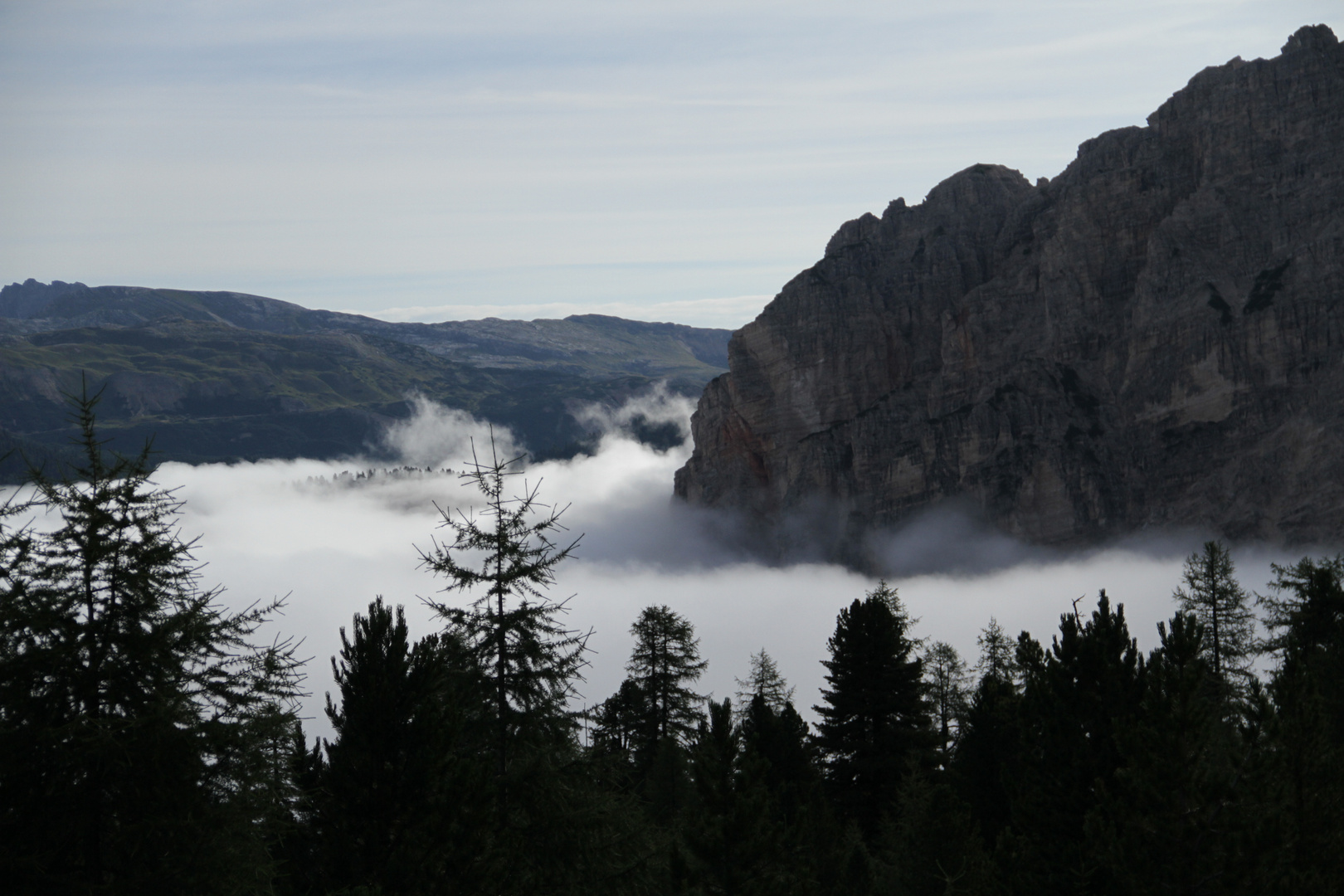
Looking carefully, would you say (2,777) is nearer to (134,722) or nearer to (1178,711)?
(134,722)

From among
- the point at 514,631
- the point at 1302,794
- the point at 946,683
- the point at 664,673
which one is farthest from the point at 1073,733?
the point at 946,683

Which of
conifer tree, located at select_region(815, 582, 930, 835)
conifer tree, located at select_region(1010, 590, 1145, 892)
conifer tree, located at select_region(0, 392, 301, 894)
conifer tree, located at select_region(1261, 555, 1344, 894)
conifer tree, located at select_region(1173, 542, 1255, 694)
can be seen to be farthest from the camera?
conifer tree, located at select_region(1173, 542, 1255, 694)

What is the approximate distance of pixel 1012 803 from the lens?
3136cm

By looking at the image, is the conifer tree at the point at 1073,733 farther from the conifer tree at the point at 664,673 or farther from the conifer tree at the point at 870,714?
the conifer tree at the point at 664,673

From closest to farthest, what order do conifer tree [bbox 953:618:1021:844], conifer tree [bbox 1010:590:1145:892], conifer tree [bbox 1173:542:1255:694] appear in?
conifer tree [bbox 1010:590:1145:892]
conifer tree [bbox 953:618:1021:844]
conifer tree [bbox 1173:542:1255:694]

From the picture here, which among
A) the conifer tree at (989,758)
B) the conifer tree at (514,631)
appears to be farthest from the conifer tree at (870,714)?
the conifer tree at (514,631)

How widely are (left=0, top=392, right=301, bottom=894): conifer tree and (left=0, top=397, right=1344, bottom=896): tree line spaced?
5cm

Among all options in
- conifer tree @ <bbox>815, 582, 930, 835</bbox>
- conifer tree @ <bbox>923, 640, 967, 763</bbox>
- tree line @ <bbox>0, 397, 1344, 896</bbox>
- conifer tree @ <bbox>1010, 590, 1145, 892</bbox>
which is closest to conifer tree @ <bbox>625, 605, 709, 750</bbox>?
conifer tree @ <bbox>815, 582, 930, 835</bbox>

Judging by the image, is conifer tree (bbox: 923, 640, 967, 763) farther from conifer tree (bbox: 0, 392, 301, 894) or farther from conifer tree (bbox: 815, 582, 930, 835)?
conifer tree (bbox: 0, 392, 301, 894)

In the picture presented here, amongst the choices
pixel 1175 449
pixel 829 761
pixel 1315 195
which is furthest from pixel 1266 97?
pixel 829 761

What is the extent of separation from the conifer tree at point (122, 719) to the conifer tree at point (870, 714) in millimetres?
40207

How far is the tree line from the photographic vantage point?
19438 mm

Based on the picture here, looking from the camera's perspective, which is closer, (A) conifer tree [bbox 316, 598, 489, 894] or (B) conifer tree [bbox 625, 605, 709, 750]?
(A) conifer tree [bbox 316, 598, 489, 894]

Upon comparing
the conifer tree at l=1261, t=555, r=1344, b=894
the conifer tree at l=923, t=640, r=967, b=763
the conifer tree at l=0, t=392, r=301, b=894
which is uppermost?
the conifer tree at l=0, t=392, r=301, b=894
